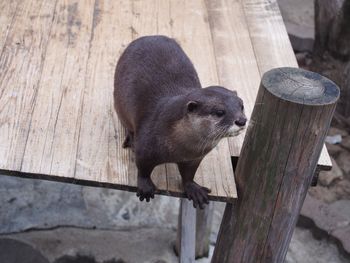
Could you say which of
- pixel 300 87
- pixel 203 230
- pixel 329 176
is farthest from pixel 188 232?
pixel 329 176

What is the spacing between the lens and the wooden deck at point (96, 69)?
2432 mm

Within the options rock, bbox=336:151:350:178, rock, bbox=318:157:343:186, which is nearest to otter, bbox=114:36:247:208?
rock, bbox=318:157:343:186

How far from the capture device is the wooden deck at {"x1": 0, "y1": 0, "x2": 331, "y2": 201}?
2432mm

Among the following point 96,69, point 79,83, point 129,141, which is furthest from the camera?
point 96,69

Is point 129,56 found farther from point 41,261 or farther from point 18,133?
point 41,261

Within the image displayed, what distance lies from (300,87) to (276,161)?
28cm

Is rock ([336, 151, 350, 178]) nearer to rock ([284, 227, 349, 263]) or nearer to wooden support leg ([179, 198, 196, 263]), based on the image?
rock ([284, 227, 349, 263])

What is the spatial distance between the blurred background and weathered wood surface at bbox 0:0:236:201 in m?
1.26

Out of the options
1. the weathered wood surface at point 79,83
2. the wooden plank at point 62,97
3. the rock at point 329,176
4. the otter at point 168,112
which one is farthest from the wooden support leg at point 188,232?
the rock at point 329,176

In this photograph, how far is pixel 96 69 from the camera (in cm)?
295

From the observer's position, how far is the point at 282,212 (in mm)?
2396

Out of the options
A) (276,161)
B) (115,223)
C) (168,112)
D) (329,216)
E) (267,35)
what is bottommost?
(115,223)

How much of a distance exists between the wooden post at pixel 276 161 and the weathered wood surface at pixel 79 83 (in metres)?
0.13

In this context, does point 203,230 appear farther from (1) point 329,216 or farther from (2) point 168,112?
(2) point 168,112
